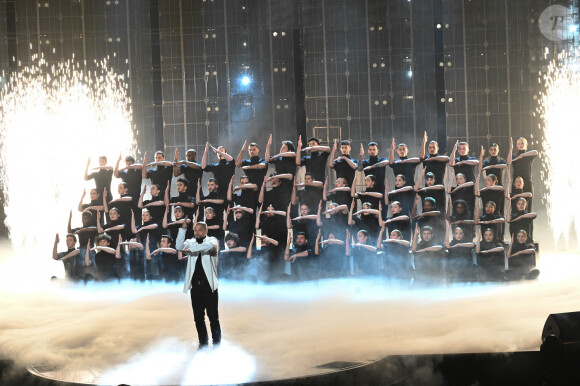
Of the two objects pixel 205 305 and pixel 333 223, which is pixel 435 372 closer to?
pixel 205 305

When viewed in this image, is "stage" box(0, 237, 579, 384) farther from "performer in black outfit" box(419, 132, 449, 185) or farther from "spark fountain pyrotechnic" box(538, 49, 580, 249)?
"spark fountain pyrotechnic" box(538, 49, 580, 249)

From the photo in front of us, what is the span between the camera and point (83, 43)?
8930mm

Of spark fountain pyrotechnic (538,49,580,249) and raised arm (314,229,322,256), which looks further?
spark fountain pyrotechnic (538,49,580,249)

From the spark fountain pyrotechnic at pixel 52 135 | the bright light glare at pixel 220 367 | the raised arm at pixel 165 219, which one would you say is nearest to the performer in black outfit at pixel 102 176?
the raised arm at pixel 165 219

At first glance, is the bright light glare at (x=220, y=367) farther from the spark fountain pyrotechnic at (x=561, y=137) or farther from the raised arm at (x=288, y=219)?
the spark fountain pyrotechnic at (x=561, y=137)

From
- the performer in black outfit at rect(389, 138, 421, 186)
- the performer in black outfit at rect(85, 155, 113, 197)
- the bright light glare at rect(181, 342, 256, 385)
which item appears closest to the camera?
the bright light glare at rect(181, 342, 256, 385)

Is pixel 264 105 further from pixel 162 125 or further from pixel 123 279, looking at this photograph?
pixel 123 279

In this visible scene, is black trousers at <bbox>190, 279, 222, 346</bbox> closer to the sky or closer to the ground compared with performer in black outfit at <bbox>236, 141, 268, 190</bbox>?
closer to the ground

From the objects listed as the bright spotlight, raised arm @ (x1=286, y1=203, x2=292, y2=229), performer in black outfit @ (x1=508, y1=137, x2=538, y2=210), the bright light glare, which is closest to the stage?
the bright light glare

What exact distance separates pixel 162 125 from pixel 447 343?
209 inches

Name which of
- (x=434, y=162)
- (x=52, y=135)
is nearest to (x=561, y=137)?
(x=434, y=162)

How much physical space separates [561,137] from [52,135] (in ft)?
20.1

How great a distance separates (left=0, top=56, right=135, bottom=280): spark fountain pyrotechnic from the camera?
8.88m

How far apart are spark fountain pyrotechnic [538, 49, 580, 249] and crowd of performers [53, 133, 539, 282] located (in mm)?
1684
